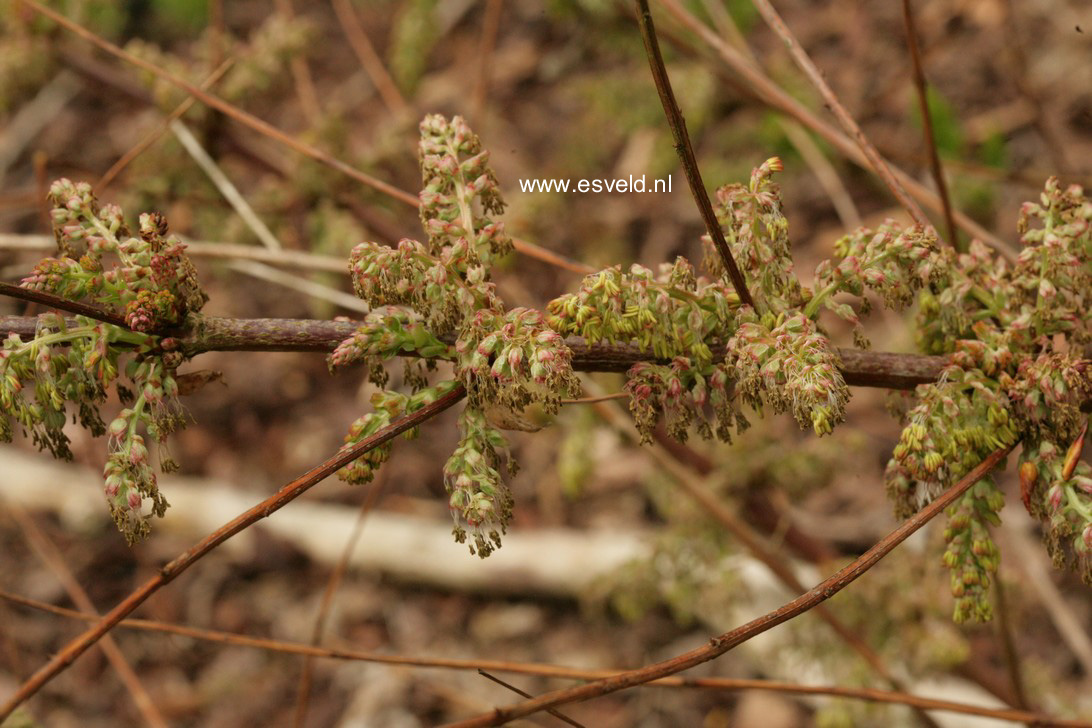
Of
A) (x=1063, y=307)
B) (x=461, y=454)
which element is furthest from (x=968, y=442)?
(x=461, y=454)

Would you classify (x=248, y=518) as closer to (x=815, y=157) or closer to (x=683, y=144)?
(x=683, y=144)

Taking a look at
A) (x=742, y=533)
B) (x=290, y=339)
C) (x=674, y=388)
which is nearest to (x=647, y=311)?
(x=674, y=388)

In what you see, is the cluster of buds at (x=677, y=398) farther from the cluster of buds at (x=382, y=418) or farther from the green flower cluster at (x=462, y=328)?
the cluster of buds at (x=382, y=418)

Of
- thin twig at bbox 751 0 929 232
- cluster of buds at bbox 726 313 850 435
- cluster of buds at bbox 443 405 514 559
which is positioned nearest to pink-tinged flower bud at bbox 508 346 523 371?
cluster of buds at bbox 443 405 514 559

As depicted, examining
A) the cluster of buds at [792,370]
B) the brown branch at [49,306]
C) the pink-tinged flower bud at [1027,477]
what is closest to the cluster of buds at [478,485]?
the cluster of buds at [792,370]

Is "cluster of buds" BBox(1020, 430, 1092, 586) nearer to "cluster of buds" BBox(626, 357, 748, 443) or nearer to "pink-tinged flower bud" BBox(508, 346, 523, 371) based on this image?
"cluster of buds" BBox(626, 357, 748, 443)
